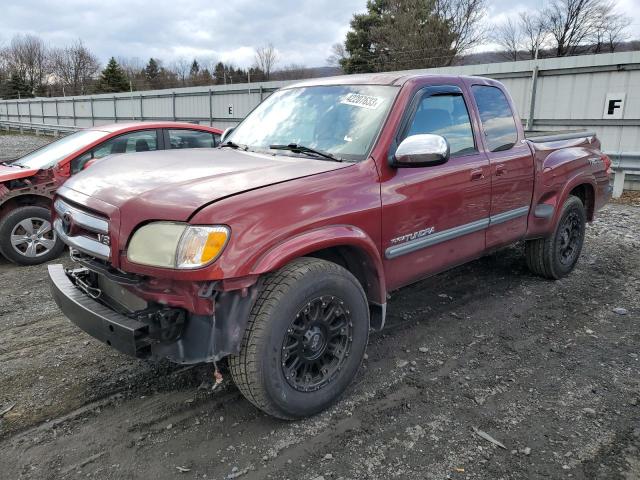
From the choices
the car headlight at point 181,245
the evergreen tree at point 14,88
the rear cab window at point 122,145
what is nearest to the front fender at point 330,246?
the car headlight at point 181,245

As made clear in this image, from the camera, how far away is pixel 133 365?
11.2ft

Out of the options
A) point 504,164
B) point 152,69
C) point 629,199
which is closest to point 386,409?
point 504,164

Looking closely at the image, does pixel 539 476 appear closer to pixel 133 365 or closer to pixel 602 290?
pixel 133 365

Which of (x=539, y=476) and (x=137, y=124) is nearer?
(x=539, y=476)

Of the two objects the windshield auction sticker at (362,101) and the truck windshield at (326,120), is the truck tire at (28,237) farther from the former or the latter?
the windshield auction sticker at (362,101)

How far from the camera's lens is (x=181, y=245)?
2.34 m

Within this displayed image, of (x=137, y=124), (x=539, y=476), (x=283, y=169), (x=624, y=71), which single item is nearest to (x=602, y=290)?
(x=539, y=476)

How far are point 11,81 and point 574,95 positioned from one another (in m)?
68.7

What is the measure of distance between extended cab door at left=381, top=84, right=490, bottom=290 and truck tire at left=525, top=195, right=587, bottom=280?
129 centimetres

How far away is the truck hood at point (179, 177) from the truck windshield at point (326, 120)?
0.72ft

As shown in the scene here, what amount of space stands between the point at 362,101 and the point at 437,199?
0.86 m

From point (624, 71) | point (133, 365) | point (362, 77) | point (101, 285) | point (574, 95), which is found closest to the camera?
point (101, 285)

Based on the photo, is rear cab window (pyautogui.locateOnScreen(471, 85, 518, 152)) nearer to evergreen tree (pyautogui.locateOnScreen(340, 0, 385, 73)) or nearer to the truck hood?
the truck hood

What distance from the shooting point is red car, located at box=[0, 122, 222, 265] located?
18.1 ft
